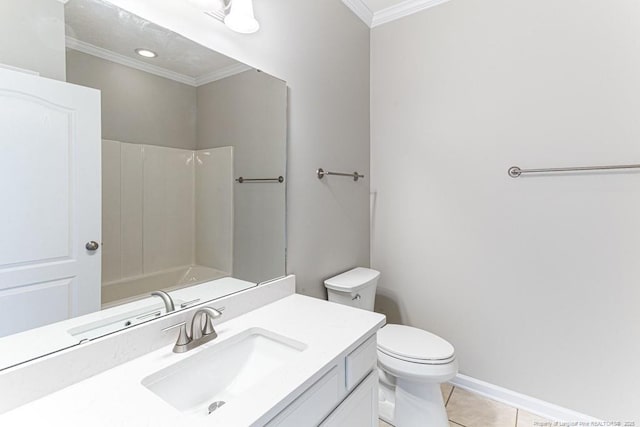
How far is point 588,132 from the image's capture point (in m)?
1.50

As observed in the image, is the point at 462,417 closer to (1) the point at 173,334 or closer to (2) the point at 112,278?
(1) the point at 173,334

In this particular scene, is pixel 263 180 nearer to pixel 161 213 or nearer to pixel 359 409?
pixel 161 213

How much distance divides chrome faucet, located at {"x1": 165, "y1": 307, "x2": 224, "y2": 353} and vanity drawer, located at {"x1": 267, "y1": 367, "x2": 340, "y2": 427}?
37 centimetres

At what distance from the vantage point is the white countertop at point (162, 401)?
62 centimetres

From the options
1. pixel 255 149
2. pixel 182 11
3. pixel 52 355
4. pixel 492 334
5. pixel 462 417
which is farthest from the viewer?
pixel 492 334

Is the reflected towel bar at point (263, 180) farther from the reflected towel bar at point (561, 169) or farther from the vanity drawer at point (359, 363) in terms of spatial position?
the reflected towel bar at point (561, 169)

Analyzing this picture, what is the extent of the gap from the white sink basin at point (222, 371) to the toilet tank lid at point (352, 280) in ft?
2.21

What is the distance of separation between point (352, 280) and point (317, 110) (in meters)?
1.00

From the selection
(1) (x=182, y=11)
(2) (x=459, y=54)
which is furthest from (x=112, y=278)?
(2) (x=459, y=54)

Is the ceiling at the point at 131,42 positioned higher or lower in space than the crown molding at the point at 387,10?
lower

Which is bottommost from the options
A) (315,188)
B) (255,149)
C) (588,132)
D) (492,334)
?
(492,334)

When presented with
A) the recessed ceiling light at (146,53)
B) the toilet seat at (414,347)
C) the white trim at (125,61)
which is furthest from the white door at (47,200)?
the toilet seat at (414,347)

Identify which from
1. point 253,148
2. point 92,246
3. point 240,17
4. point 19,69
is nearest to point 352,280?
point 253,148

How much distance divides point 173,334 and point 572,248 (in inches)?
74.8
